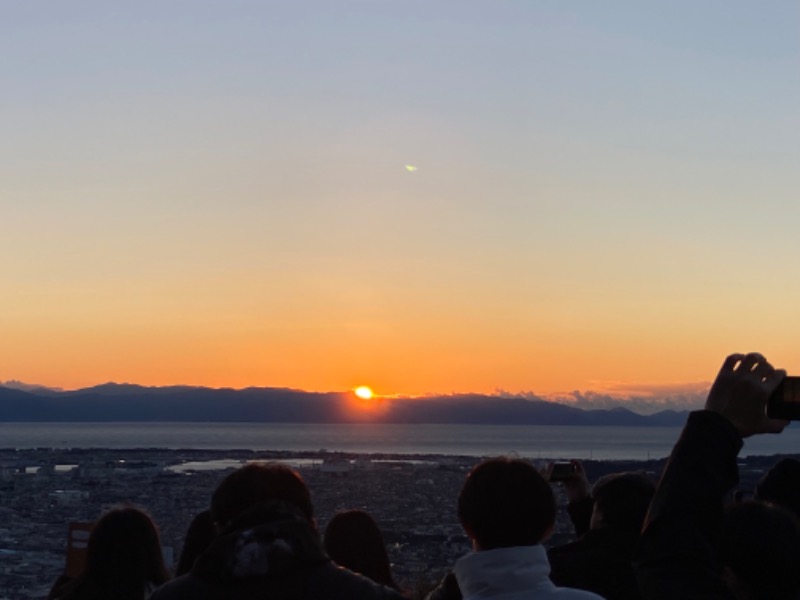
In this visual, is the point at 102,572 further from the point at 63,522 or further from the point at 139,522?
the point at 63,522

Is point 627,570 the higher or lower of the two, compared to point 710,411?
lower

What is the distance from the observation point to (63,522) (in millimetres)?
31344

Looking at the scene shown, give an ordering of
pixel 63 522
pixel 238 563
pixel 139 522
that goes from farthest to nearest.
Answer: pixel 63 522, pixel 139 522, pixel 238 563

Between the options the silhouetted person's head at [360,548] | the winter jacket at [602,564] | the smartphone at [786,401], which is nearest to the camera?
the smartphone at [786,401]

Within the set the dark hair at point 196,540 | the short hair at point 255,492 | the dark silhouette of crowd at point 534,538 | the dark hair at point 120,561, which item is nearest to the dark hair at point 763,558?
the dark silhouette of crowd at point 534,538

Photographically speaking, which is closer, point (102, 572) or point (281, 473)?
point (281, 473)

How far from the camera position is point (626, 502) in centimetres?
446

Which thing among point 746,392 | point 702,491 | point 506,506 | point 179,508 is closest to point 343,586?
point 506,506

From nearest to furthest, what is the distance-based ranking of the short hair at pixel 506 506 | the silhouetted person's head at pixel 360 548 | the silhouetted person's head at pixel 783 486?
the short hair at pixel 506 506, the silhouetted person's head at pixel 783 486, the silhouetted person's head at pixel 360 548

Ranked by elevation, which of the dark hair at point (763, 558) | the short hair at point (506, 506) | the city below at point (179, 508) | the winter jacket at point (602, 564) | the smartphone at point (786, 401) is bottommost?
the city below at point (179, 508)

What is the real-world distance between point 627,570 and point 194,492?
134 ft

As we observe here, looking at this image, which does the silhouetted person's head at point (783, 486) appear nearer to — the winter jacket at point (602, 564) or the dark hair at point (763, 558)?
the winter jacket at point (602, 564)

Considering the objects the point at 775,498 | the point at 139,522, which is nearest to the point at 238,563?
the point at 139,522

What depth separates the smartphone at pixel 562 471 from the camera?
17.7ft
